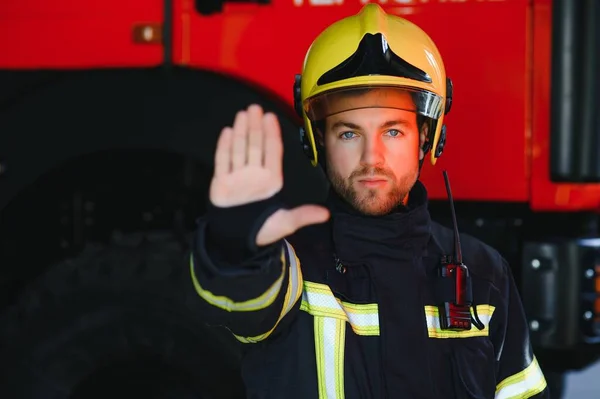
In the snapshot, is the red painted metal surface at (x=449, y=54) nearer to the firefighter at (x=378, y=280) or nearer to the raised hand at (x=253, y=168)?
A: the firefighter at (x=378, y=280)

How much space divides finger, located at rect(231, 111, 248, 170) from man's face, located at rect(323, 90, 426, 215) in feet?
1.33

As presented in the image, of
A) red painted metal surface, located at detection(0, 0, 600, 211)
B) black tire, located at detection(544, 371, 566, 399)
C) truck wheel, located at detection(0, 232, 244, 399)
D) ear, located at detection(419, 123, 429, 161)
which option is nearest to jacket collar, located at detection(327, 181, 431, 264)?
ear, located at detection(419, 123, 429, 161)

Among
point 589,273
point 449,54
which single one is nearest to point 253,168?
point 449,54

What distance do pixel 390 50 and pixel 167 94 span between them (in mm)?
819

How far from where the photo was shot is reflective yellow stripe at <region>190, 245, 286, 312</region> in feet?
4.65

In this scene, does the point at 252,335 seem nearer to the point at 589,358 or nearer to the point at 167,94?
Answer: the point at 167,94

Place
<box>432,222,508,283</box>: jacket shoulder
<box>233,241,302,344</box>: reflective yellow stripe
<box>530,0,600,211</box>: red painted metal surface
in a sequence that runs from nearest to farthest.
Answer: <box>233,241,302,344</box>: reflective yellow stripe < <box>432,222,508,283</box>: jacket shoulder < <box>530,0,600,211</box>: red painted metal surface

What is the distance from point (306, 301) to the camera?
65.1 inches

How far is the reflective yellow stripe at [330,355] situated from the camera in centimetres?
162

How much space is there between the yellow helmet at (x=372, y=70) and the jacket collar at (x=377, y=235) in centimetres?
23

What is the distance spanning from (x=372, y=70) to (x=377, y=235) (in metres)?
0.34

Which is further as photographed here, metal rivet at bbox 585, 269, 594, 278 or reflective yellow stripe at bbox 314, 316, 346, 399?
metal rivet at bbox 585, 269, 594, 278

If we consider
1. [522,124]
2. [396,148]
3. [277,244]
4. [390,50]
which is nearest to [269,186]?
[277,244]

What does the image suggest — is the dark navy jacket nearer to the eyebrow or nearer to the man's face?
the man's face
